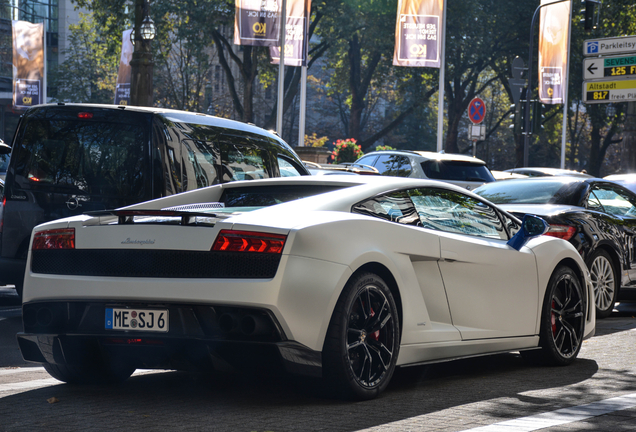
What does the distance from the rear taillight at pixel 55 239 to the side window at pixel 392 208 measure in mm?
1566

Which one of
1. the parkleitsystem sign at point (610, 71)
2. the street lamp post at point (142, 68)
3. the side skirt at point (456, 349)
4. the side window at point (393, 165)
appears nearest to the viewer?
the side skirt at point (456, 349)

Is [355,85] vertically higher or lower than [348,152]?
higher

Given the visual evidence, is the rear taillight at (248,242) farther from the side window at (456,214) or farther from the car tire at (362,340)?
the side window at (456,214)

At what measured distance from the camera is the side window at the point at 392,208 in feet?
17.2

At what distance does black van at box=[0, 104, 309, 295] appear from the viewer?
8109 mm

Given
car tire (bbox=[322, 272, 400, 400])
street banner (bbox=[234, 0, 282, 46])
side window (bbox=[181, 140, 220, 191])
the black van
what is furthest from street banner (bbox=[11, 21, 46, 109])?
car tire (bbox=[322, 272, 400, 400])

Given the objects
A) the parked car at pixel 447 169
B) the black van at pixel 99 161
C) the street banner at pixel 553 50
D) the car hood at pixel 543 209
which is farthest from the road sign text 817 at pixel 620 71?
the black van at pixel 99 161

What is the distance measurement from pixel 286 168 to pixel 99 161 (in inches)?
82.1

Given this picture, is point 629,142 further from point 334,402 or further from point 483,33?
point 334,402

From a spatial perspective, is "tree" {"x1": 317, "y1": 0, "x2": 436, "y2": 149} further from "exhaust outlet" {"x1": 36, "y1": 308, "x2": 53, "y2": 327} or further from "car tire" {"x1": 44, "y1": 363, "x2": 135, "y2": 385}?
"exhaust outlet" {"x1": 36, "y1": 308, "x2": 53, "y2": 327}

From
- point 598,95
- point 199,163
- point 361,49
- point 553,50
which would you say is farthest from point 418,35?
point 361,49

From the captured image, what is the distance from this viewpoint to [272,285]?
14.5 feet

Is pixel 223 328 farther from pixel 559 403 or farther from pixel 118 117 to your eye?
pixel 118 117

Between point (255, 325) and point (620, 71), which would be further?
point (620, 71)
